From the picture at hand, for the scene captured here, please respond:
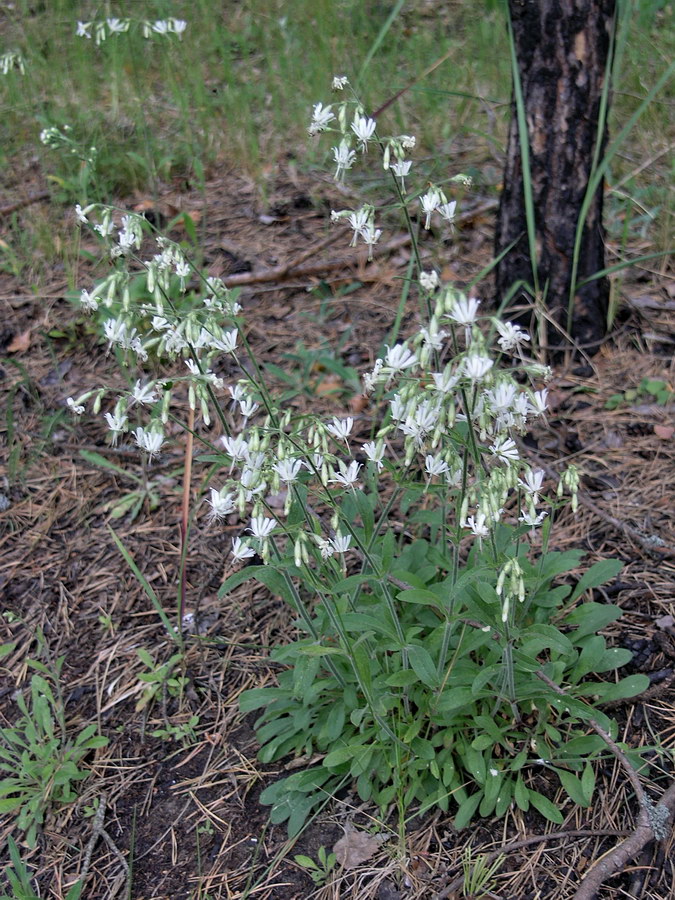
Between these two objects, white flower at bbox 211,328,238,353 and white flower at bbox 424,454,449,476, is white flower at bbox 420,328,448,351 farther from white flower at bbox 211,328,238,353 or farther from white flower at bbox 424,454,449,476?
white flower at bbox 211,328,238,353

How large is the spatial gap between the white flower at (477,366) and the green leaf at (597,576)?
4.21ft

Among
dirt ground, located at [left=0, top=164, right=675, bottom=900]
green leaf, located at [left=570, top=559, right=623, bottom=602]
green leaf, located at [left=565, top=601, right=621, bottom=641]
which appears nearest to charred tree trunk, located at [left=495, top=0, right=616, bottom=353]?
dirt ground, located at [left=0, top=164, right=675, bottom=900]

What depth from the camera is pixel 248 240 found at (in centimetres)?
484

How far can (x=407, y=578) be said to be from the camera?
2.40m

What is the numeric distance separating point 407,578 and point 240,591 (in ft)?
3.31

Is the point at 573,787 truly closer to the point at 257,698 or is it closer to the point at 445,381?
the point at 257,698

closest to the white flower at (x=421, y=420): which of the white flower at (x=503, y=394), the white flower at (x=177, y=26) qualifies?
the white flower at (x=503, y=394)

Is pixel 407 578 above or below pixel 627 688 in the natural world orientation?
above

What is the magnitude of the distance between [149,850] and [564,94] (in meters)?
3.26

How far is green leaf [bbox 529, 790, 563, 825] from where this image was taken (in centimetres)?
223

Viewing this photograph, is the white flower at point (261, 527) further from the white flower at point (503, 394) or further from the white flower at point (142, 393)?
the white flower at point (503, 394)

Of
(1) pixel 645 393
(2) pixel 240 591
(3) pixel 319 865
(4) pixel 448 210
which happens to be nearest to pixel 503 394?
(4) pixel 448 210

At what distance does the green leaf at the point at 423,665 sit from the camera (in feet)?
7.25

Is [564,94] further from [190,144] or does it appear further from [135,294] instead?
[190,144]
